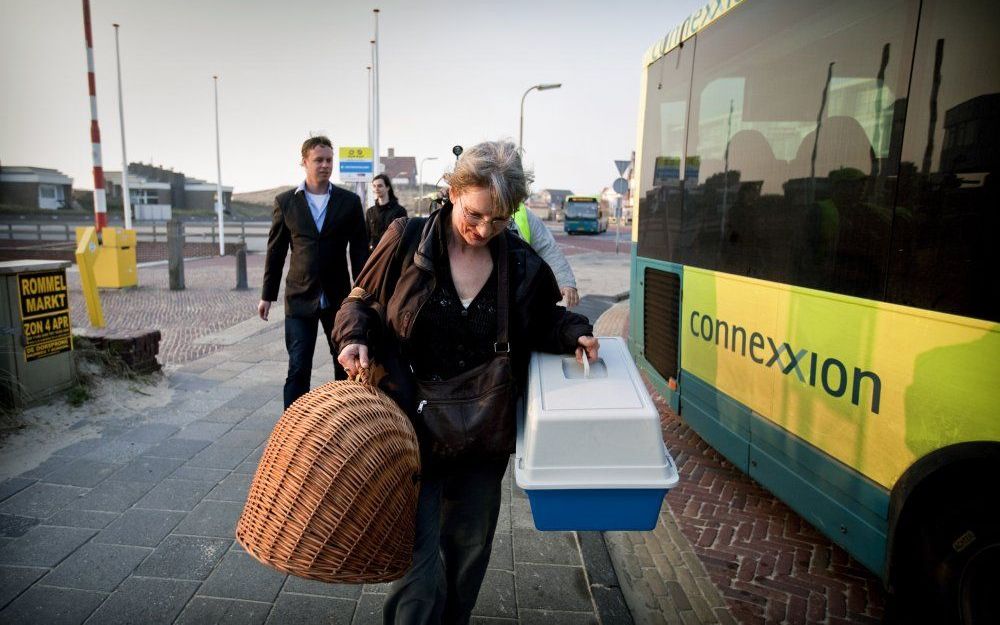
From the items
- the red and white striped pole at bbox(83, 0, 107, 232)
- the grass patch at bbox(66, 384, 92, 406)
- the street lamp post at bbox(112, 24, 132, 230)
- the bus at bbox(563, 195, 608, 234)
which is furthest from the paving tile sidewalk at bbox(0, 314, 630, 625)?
the bus at bbox(563, 195, 608, 234)

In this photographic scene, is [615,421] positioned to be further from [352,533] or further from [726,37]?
[726,37]

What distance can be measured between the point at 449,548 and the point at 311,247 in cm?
278

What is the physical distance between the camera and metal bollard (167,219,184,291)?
12.4 metres

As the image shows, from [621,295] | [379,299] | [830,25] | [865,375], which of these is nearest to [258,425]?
[379,299]

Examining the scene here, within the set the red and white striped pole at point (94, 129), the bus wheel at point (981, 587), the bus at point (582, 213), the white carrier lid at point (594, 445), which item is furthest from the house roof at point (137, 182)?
the bus wheel at point (981, 587)

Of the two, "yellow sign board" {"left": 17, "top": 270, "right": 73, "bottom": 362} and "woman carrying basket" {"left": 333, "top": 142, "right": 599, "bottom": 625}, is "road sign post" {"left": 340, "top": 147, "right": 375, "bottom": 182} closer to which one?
"yellow sign board" {"left": 17, "top": 270, "right": 73, "bottom": 362}

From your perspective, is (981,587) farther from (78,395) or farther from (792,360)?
(78,395)

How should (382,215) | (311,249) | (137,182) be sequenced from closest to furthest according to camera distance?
1. (311,249)
2. (382,215)
3. (137,182)

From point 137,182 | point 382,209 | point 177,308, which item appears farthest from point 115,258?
point 137,182

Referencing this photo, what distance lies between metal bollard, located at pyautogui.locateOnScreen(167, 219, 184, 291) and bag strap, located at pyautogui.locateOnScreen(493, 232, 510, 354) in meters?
12.1

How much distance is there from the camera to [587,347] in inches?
82.5

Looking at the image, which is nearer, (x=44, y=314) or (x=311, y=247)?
(x=311, y=247)

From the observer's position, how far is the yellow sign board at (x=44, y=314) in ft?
15.5

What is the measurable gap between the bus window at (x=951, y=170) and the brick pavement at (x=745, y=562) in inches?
57.4
